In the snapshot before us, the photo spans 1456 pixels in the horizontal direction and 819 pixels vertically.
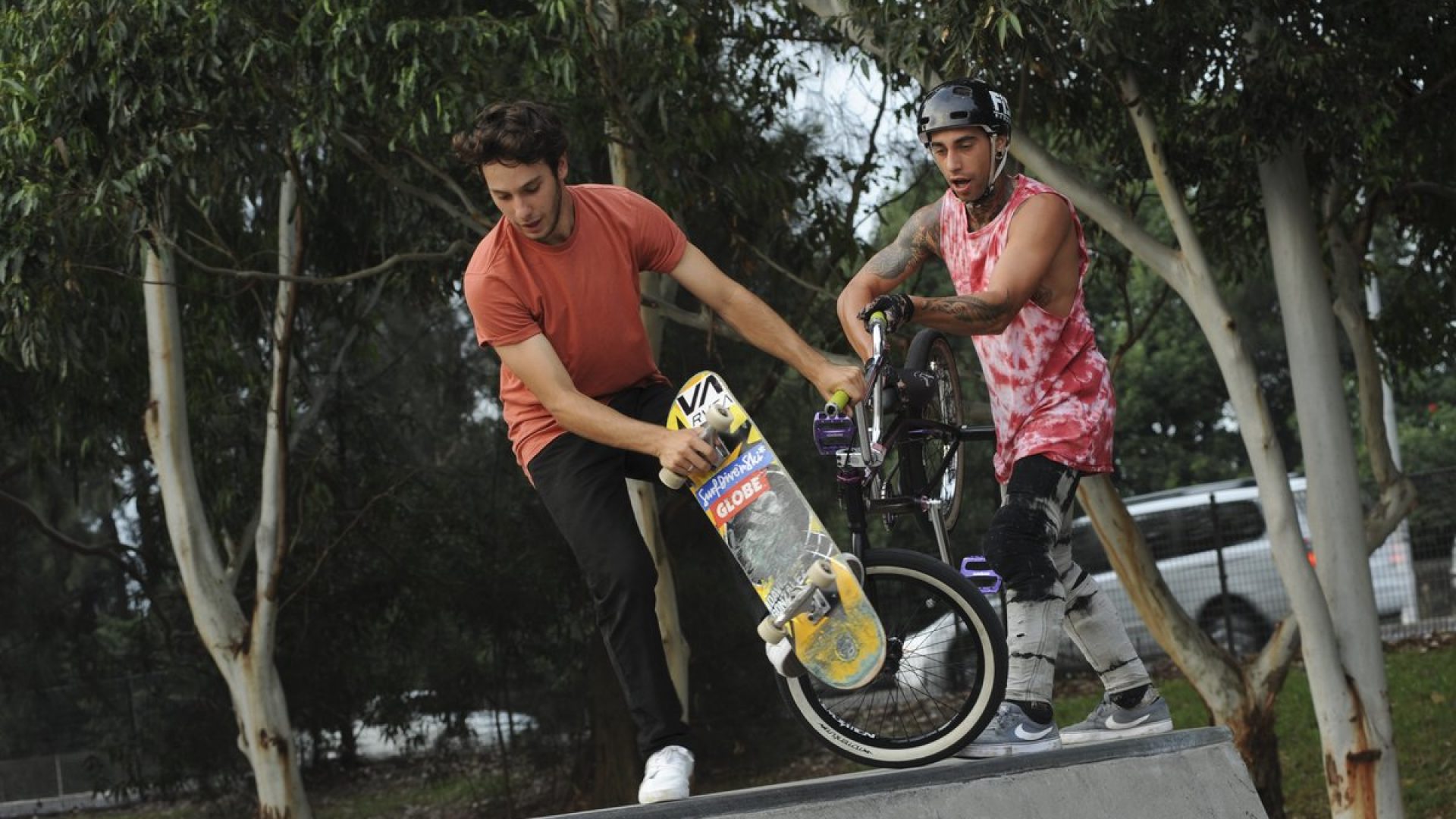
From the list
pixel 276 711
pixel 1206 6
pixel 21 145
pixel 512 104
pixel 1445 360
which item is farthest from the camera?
pixel 1445 360

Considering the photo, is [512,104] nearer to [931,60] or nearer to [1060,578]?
[1060,578]

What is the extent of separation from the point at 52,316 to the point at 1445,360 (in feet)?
36.0

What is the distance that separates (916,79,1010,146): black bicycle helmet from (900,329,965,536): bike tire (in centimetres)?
53

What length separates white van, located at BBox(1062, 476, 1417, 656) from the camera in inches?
643

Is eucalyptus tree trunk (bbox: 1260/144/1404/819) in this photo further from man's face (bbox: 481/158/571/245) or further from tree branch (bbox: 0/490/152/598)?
tree branch (bbox: 0/490/152/598)

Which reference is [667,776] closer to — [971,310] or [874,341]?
[874,341]

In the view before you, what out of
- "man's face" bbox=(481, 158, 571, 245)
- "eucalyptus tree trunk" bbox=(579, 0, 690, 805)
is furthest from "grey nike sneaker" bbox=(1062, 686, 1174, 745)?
"eucalyptus tree trunk" bbox=(579, 0, 690, 805)

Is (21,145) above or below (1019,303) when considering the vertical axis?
above

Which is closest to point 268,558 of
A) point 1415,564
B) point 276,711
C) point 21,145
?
point 276,711

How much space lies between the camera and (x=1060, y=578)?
4414 mm

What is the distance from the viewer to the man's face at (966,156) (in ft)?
13.7

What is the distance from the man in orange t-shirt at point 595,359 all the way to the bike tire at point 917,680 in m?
0.41

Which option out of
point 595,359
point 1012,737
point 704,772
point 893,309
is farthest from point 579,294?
point 704,772

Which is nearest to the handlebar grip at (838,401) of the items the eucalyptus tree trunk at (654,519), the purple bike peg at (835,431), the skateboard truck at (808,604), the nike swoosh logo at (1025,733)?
the purple bike peg at (835,431)
